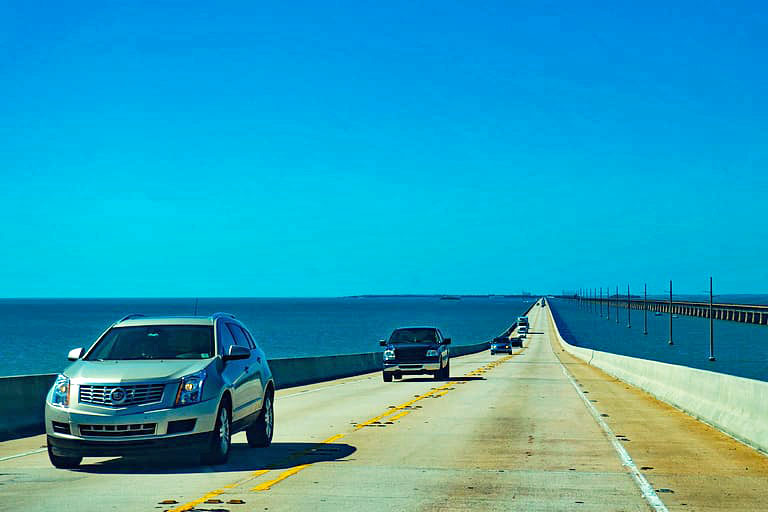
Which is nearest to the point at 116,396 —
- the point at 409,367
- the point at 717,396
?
the point at 717,396

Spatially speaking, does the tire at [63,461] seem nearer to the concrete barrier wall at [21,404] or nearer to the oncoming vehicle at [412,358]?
the concrete barrier wall at [21,404]

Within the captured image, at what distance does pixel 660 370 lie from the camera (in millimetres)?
26328

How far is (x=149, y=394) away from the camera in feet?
37.0

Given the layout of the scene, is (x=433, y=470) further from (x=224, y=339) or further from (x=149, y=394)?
(x=149, y=394)

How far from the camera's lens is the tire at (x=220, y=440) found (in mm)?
11711

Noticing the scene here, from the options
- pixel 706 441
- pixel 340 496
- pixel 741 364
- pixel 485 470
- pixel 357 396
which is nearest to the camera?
pixel 340 496

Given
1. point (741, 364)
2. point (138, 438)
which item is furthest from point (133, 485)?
point (741, 364)

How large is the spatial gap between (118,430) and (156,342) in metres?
1.82

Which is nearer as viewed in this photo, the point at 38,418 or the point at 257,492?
the point at 257,492

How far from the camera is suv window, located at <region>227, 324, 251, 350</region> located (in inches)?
540

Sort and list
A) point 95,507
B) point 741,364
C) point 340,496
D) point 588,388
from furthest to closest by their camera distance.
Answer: point 741,364 < point 588,388 < point 340,496 < point 95,507

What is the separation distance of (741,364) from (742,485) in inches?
3610

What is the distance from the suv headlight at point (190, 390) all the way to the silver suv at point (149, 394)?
11 mm

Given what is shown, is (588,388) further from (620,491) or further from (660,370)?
(620,491)
